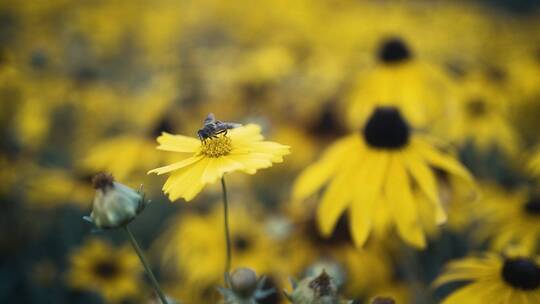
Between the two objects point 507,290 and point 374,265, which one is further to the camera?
point 374,265

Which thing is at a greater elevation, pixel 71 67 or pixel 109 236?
pixel 71 67

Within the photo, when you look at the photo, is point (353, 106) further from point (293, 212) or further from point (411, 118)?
point (293, 212)

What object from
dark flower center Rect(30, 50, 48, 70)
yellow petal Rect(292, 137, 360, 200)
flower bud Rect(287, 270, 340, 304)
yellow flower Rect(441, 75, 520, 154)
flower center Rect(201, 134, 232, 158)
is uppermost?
dark flower center Rect(30, 50, 48, 70)

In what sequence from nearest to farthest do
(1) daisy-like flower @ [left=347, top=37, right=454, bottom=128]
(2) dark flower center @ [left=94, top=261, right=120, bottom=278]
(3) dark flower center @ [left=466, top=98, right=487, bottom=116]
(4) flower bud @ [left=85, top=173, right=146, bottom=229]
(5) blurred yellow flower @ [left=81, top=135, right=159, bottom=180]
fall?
(4) flower bud @ [left=85, top=173, right=146, bottom=229] → (2) dark flower center @ [left=94, top=261, right=120, bottom=278] → (1) daisy-like flower @ [left=347, top=37, right=454, bottom=128] → (5) blurred yellow flower @ [left=81, top=135, right=159, bottom=180] → (3) dark flower center @ [left=466, top=98, right=487, bottom=116]

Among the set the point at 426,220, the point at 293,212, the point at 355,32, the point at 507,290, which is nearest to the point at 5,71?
the point at 293,212

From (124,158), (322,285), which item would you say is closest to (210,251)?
(124,158)

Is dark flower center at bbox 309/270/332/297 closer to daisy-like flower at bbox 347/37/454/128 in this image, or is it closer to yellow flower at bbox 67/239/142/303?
yellow flower at bbox 67/239/142/303

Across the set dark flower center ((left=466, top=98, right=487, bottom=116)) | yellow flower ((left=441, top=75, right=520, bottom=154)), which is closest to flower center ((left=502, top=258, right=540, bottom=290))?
yellow flower ((left=441, top=75, right=520, bottom=154))
